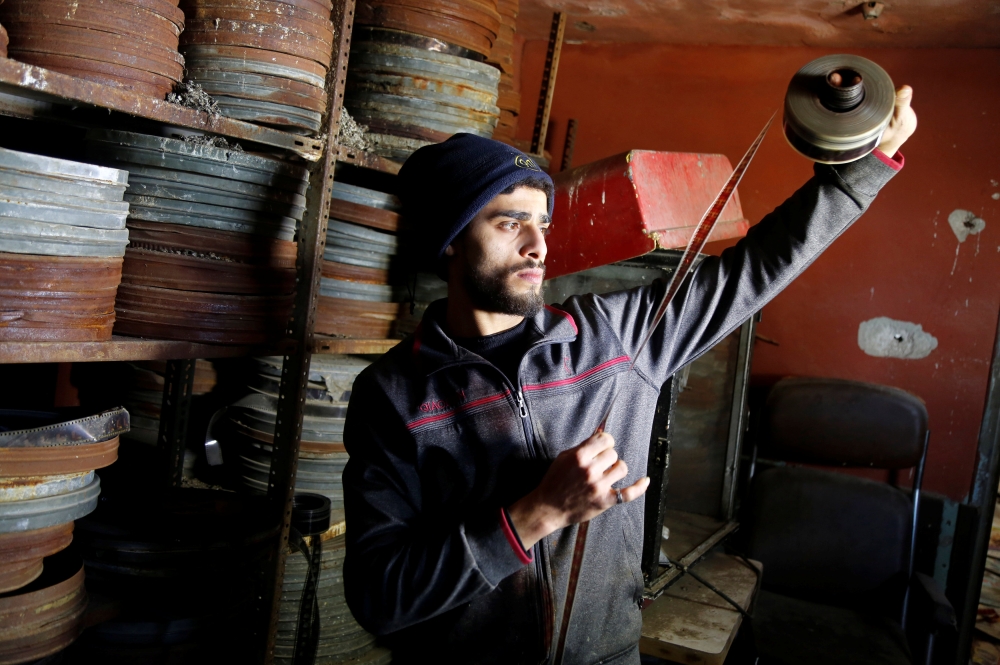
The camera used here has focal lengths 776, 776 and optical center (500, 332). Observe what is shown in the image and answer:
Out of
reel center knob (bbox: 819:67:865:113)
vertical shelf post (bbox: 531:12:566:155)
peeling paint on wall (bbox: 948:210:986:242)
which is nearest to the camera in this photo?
reel center knob (bbox: 819:67:865:113)

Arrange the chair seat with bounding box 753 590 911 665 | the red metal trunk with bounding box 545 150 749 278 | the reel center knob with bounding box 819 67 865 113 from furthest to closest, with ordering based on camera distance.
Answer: the chair seat with bounding box 753 590 911 665
the red metal trunk with bounding box 545 150 749 278
the reel center knob with bounding box 819 67 865 113

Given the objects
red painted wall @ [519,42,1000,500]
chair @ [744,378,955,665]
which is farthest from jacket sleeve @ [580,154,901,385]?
red painted wall @ [519,42,1000,500]

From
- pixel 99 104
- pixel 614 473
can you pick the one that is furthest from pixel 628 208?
pixel 99 104

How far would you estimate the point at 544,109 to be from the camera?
3.38 metres

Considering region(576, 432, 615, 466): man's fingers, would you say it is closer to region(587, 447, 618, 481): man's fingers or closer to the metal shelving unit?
region(587, 447, 618, 481): man's fingers

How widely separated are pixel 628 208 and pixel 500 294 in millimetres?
902

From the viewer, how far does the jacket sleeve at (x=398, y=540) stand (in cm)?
127

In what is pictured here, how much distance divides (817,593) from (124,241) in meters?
3.05

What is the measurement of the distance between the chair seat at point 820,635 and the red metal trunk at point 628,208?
1584mm

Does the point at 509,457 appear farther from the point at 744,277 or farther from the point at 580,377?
the point at 744,277

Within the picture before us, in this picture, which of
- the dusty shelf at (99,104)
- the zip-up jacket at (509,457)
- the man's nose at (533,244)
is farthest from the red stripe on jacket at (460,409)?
the dusty shelf at (99,104)

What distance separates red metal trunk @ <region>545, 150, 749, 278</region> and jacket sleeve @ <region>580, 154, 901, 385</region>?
2.07 ft

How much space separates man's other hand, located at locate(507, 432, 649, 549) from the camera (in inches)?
48.5

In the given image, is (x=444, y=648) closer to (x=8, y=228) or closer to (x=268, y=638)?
(x=268, y=638)
